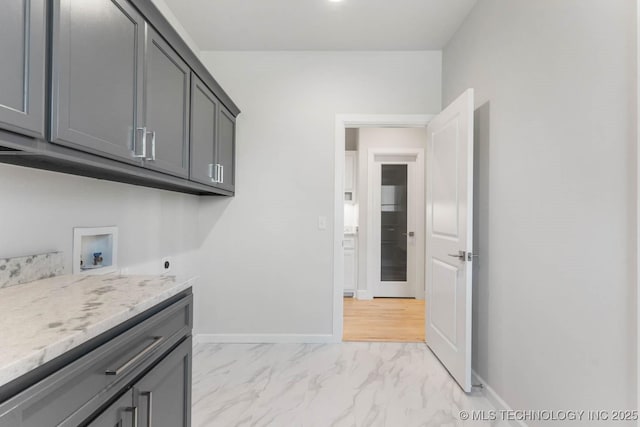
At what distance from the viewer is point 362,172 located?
4746 mm

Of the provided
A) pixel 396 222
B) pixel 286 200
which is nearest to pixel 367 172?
pixel 396 222

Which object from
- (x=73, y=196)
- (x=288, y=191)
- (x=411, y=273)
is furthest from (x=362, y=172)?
(x=73, y=196)

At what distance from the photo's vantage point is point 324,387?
231 cm

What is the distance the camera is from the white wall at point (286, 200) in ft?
10.3

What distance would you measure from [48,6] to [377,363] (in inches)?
107

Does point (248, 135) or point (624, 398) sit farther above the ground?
point (248, 135)

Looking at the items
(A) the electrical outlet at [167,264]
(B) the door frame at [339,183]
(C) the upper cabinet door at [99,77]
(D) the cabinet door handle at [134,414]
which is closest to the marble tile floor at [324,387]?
(B) the door frame at [339,183]

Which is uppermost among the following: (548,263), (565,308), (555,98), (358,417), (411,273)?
(555,98)

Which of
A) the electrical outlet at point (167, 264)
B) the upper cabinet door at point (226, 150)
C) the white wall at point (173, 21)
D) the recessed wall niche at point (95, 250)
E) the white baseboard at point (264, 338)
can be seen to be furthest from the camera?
the white baseboard at point (264, 338)

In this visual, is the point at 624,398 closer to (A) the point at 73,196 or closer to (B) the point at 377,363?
(B) the point at 377,363

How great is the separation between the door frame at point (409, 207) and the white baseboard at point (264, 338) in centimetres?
176

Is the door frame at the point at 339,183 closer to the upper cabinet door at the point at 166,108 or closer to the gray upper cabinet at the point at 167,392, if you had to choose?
the upper cabinet door at the point at 166,108

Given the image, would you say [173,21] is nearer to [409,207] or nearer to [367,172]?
[367,172]

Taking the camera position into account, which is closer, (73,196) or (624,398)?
(624,398)
